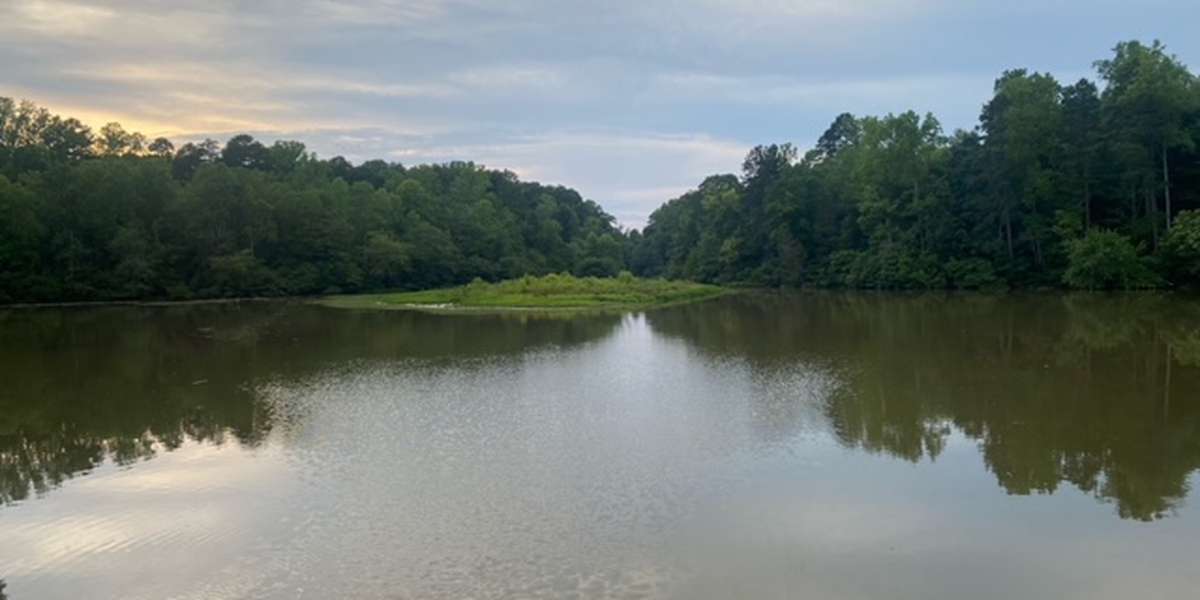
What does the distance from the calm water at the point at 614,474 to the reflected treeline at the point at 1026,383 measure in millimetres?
102

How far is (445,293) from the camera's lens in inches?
2320

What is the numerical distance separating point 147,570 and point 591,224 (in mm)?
118040

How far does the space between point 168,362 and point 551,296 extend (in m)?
29.0

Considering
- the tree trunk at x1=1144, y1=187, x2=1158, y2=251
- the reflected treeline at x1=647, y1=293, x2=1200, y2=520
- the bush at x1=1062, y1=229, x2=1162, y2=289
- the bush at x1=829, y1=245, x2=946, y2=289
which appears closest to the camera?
the reflected treeline at x1=647, y1=293, x2=1200, y2=520

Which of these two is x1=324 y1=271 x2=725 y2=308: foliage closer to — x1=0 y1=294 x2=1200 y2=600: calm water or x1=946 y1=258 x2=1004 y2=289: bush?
x1=946 y1=258 x2=1004 y2=289: bush

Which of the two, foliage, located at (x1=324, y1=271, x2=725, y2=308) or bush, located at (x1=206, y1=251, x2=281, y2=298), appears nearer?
foliage, located at (x1=324, y1=271, x2=725, y2=308)

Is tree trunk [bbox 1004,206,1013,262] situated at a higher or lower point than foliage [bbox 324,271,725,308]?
higher

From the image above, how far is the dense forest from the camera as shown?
4862 cm

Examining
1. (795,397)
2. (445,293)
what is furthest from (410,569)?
(445,293)

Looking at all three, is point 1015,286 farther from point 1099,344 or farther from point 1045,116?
point 1099,344

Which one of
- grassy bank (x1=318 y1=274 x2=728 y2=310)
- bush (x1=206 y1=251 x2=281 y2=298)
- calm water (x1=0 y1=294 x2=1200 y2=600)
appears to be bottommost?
calm water (x1=0 y1=294 x2=1200 y2=600)

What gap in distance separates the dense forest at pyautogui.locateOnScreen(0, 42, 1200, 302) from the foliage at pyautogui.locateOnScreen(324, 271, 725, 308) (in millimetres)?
12516

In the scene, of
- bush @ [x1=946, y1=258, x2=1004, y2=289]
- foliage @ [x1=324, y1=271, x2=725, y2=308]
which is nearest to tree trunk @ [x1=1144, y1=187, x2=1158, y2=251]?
bush @ [x1=946, y1=258, x2=1004, y2=289]

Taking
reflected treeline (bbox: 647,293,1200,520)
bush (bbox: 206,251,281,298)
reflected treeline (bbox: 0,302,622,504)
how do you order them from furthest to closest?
1. bush (bbox: 206,251,281,298)
2. reflected treeline (bbox: 0,302,622,504)
3. reflected treeline (bbox: 647,293,1200,520)
